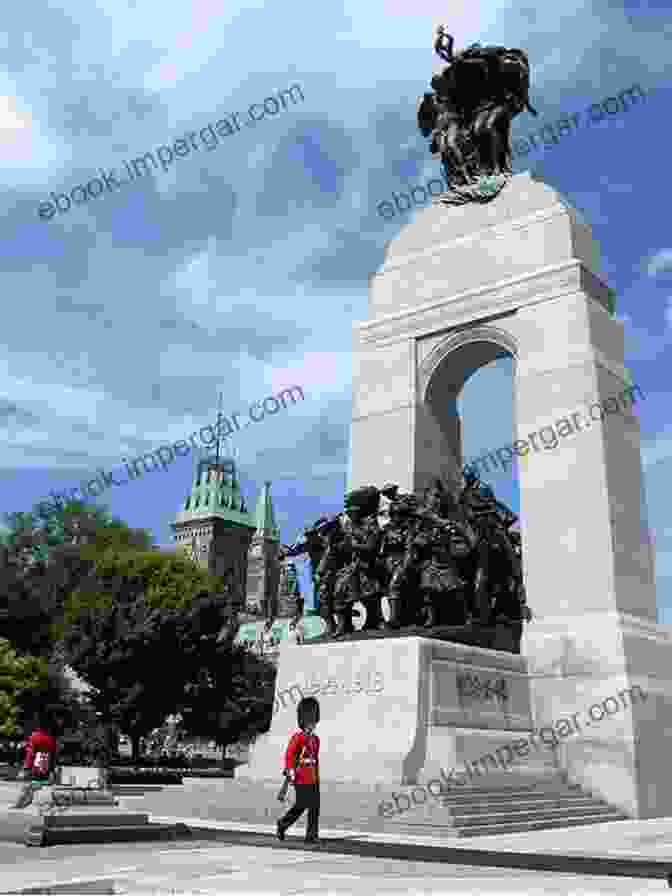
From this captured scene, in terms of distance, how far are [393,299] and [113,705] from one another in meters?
23.6

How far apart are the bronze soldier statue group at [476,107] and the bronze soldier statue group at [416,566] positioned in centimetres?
1139

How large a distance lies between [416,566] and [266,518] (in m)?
152

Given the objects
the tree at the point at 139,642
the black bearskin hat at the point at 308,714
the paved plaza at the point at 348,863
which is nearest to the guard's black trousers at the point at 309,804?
the paved plaza at the point at 348,863

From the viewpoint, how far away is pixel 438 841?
1194 centimetres

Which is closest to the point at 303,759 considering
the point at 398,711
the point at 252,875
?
the point at 252,875

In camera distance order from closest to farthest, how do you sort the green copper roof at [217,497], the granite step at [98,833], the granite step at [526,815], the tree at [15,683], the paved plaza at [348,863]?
1. the paved plaza at [348,863]
2. the granite step at [98,833]
3. the granite step at [526,815]
4. the tree at [15,683]
5. the green copper roof at [217,497]

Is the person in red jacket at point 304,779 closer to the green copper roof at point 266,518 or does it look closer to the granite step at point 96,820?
the granite step at point 96,820

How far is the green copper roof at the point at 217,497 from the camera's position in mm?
163125

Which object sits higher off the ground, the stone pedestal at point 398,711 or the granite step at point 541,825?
the stone pedestal at point 398,711

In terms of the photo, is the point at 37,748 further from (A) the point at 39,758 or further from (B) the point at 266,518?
(B) the point at 266,518

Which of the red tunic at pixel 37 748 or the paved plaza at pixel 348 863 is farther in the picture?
the red tunic at pixel 37 748

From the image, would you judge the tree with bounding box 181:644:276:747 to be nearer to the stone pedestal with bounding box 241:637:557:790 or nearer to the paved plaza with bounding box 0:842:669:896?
the stone pedestal with bounding box 241:637:557:790

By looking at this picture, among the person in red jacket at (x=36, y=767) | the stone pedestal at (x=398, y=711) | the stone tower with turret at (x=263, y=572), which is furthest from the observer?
the stone tower with turret at (x=263, y=572)

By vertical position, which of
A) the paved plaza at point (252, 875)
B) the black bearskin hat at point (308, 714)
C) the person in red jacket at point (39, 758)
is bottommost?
the paved plaza at point (252, 875)
